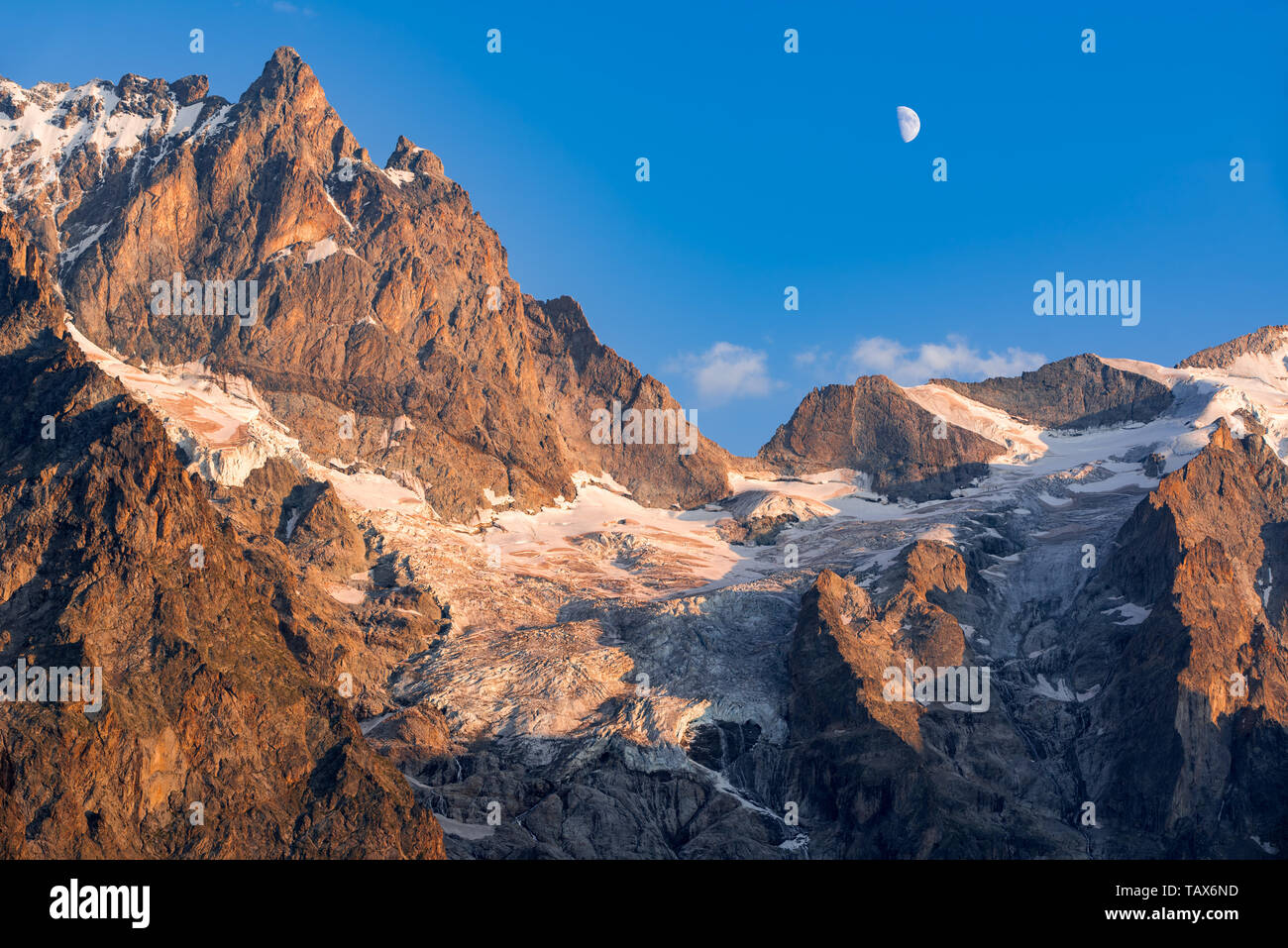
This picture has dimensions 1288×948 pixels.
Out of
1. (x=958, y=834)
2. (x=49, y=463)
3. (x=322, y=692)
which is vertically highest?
(x=49, y=463)

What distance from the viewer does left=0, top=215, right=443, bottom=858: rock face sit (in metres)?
151

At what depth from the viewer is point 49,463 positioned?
195750 millimetres

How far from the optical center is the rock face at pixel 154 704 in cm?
15100

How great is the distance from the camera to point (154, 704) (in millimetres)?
165750
